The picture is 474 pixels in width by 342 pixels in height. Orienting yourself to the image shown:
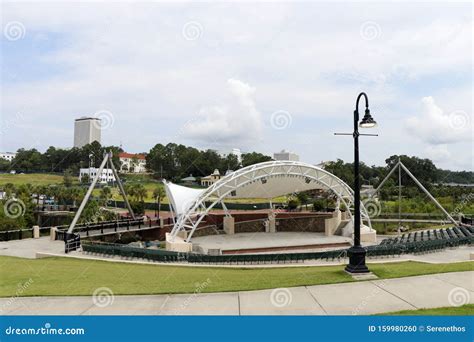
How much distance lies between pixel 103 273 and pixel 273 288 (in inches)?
275

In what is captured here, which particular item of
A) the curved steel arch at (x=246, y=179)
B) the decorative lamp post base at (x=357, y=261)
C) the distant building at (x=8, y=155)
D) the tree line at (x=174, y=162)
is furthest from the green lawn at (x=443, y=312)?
the distant building at (x=8, y=155)

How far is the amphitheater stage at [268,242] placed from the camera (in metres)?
27.0

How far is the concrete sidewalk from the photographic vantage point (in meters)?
8.02

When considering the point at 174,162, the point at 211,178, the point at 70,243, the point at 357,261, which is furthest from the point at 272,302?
the point at 174,162

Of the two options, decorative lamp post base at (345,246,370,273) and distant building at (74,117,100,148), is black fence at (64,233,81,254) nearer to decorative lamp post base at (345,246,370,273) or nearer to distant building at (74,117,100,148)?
decorative lamp post base at (345,246,370,273)

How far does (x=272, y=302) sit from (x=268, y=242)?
21504mm

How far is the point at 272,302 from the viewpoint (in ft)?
28.0

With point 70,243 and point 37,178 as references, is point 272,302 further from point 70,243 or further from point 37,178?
point 37,178

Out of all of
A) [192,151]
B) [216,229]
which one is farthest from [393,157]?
[216,229]

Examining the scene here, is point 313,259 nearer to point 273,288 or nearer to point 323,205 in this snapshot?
point 273,288

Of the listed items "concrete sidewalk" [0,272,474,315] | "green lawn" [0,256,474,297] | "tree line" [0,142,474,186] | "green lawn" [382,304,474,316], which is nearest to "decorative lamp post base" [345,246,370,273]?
"green lawn" [0,256,474,297]

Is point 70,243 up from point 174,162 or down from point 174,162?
down

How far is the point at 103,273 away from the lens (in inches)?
527

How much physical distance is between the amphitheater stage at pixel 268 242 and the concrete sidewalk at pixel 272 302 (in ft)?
56.0
